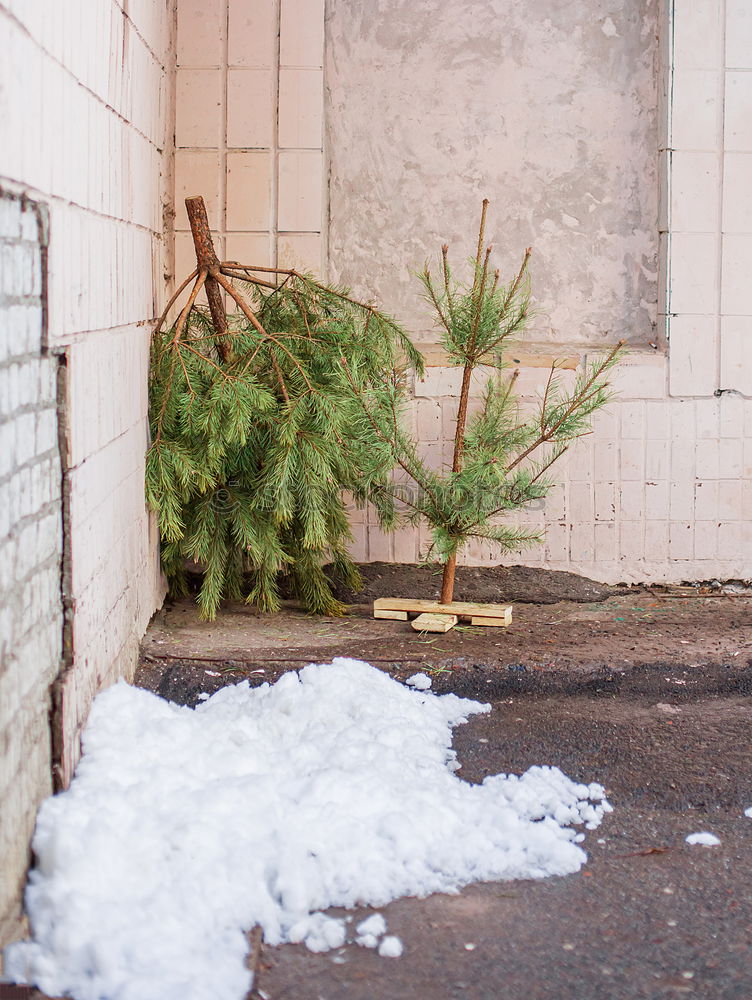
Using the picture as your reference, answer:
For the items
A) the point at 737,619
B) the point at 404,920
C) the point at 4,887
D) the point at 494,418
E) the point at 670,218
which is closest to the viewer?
the point at 4,887

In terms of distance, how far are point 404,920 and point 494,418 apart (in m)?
2.23

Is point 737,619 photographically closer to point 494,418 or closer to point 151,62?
point 494,418

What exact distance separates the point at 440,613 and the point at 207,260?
1587 millimetres

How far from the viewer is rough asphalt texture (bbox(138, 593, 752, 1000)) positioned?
2.01 m

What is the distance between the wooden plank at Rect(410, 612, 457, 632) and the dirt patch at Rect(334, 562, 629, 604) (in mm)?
299

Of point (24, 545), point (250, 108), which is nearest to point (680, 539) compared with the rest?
point (250, 108)

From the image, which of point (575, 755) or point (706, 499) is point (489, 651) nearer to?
point (575, 755)

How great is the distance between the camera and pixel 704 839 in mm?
2572

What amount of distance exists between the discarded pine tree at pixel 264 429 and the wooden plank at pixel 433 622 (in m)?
0.38

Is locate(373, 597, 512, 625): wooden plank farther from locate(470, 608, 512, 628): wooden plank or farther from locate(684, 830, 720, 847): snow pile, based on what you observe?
locate(684, 830, 720, 847): snow pile

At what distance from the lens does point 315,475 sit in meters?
3.74

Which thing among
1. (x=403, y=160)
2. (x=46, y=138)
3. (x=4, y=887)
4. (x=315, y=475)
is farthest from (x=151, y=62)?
(x=4, y=887)

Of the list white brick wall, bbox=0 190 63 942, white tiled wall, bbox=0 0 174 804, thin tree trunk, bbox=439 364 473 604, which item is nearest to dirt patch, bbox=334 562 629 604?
thin tree trunk, bbox=439 364 473 604

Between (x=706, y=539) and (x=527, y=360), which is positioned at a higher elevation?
(x=527, y=360)
